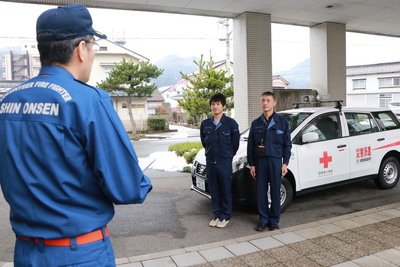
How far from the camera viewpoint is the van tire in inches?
254

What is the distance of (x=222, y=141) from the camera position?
15.5 feet

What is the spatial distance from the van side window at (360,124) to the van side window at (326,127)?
0.31 m

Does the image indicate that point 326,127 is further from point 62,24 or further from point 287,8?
point 62,24

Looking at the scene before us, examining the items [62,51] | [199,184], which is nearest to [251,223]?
[199,184]

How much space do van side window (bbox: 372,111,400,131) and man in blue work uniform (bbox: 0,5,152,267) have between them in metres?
6.36

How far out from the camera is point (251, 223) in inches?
191

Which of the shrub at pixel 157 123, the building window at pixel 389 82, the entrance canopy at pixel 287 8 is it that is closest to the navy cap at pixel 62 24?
the entrance canopy at pixel 287 8

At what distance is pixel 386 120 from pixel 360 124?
2.67 ft

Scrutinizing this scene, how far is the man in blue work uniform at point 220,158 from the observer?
4699 mm

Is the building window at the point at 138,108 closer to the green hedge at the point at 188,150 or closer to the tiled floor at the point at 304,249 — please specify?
the green hedge at the point at 188,150

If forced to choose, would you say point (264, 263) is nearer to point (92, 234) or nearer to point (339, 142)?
point (92, 234)

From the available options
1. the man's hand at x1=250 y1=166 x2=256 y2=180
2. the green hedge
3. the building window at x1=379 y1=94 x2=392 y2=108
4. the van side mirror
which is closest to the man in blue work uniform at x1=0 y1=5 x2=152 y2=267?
the man's hand at x1=250 y1=166 x2=256 y2=180

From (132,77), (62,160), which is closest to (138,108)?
(132,77)

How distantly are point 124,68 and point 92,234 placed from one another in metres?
25.1
